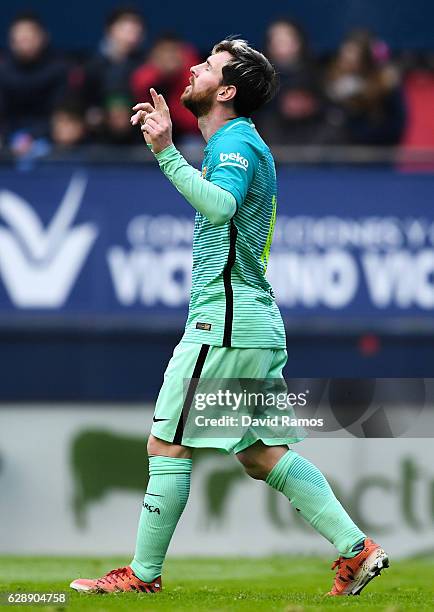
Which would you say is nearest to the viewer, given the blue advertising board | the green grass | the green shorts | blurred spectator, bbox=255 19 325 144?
the green grass

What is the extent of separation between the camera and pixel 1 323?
11438 mm

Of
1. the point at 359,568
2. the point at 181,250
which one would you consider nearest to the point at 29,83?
the point at 181,250

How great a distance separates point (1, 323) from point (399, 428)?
3.24 m

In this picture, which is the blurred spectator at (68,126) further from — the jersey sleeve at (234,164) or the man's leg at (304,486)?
the man's leg at (304,486)

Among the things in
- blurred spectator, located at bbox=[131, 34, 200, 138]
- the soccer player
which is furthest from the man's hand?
blurred spectator, located at bbox=[131, 34, 200, 138]

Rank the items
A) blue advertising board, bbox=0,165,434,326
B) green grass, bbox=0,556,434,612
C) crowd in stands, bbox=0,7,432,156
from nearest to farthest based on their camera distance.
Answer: green grass, bbox=0,556,434,612
blue advertising board, bbox=0,165,434,326
crowd in stands, bbox=0,7,432,156

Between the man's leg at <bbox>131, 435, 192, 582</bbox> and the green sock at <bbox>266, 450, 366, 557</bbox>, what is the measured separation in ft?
1.41

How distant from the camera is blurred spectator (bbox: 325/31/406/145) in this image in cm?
1282

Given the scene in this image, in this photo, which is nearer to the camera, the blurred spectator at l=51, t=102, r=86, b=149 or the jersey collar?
the jersey collar

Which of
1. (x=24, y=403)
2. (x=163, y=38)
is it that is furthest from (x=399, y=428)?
(x=163, y=38)

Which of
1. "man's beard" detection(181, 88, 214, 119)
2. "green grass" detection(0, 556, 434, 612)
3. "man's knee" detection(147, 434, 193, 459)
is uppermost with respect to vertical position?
"man's beard" detection(181, 88, 214, 119)

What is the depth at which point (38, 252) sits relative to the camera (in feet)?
37.8

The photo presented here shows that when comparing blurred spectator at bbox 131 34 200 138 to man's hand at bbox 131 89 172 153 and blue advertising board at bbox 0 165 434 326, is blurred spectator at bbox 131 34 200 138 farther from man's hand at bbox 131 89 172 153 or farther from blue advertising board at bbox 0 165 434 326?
man's hand at bbox 131 89 172 153

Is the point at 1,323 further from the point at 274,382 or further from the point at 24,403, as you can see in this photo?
the point at 274,382
